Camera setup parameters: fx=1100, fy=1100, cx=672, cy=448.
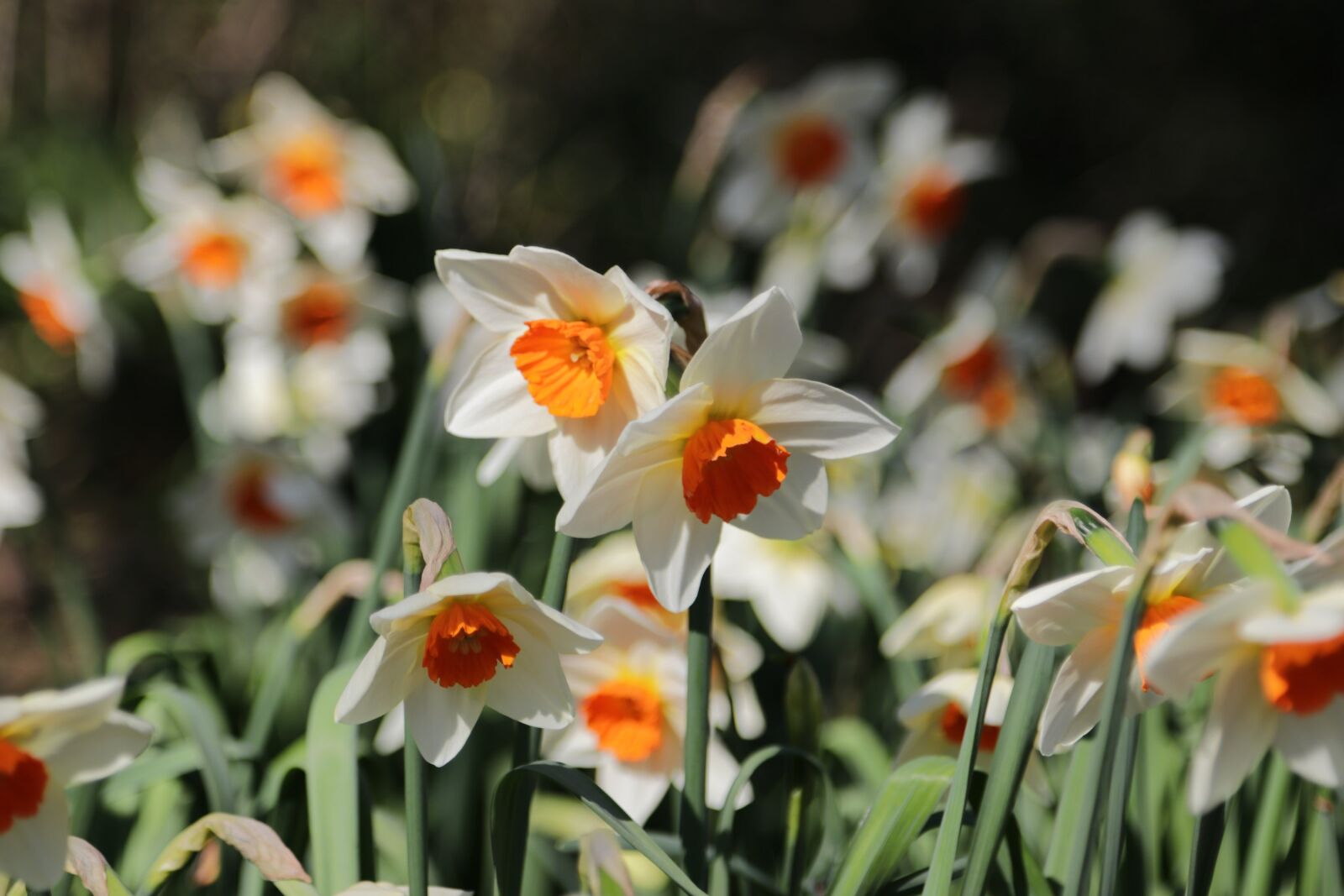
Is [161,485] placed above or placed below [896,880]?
below

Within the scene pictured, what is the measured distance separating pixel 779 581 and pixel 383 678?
40.4 inches

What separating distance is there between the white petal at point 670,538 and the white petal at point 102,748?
1.41ft

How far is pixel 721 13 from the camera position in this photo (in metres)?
5.48

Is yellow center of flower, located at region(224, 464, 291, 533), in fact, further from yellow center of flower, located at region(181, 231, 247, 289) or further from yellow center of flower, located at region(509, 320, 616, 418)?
yellow center of flower, located at region(509, 320, 616, 418)

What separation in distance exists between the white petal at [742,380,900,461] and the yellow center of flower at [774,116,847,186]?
71.9 inches

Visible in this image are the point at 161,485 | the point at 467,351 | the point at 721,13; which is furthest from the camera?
the point at 721,13

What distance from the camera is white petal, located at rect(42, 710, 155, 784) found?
88 centimetres

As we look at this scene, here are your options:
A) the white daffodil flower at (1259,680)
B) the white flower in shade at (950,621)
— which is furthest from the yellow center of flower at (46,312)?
the white daffodil flower at (1259,680)

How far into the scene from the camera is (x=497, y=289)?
41.4 inches

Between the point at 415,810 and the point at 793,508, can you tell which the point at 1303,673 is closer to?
the point at 793,508

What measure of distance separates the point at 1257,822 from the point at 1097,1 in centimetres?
459

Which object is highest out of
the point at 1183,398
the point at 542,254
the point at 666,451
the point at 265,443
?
the point at 542,254

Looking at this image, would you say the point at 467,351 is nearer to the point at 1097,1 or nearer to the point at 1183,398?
the point at 1183,398

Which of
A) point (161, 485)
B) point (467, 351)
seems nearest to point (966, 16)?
point (161, 485)
